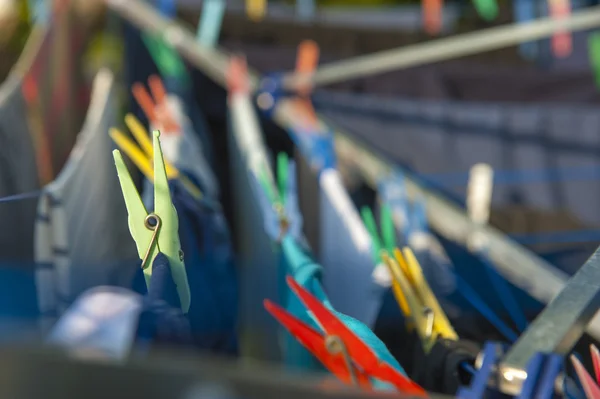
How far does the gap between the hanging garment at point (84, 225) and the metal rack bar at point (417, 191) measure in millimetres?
286

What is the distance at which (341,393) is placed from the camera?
205 millimetres

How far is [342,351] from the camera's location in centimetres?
38

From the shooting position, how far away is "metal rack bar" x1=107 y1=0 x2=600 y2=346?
2.19 feet

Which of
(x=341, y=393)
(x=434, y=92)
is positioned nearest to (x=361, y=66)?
(x=434, y=92)

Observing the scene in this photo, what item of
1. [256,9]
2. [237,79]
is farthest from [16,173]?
[256,9]

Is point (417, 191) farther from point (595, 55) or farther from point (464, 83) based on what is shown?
point (595, 55)

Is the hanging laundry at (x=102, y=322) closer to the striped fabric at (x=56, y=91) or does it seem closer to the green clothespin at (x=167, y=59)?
the striped fabric at (x=56, y=91)

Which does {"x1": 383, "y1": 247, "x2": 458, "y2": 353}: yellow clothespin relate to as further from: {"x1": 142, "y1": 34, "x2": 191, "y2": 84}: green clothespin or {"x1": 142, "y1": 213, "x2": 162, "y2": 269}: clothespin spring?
{"x1": 142, "y1": 34, "x2": 191, "y2": 84}: green clothespin

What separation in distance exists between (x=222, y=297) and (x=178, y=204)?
0.10m

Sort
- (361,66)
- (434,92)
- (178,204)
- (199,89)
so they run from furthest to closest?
(434,92) → (199,89) → (361,66) → (178,204)

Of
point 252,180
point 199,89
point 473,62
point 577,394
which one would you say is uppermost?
point 473,62

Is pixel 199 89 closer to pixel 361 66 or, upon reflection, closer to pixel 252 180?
pixel 361 66

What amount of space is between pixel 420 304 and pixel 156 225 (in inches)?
8.7

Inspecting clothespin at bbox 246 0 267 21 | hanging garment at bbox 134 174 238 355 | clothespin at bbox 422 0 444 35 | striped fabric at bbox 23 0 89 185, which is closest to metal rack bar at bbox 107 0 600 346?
striped fabric at bbox 23 0 89 185
